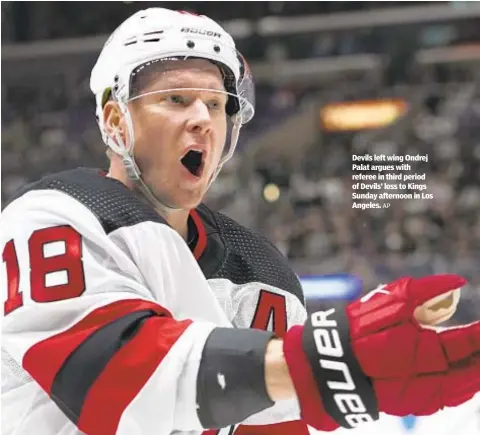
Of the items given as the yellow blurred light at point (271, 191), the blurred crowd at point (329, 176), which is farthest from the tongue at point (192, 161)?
the yellow blurred light at point (271, 191)

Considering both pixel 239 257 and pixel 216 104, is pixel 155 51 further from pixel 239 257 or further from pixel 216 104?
pixel 239 257

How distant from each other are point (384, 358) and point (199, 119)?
0.43m

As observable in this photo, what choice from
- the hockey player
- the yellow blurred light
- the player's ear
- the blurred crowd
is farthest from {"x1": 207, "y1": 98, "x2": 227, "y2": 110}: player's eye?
the yellow blurred light

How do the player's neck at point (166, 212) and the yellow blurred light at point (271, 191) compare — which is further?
the yellow blurred light at point (271, 191)

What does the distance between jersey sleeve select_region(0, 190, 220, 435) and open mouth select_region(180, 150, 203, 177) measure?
110 mm

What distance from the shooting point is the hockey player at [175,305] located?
637mm

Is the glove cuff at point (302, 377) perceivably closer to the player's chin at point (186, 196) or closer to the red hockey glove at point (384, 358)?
the red hockey glove at point (384, 358)

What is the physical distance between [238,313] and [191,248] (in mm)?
107

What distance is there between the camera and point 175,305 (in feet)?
2.97

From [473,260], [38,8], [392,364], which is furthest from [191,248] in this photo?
[473,260]

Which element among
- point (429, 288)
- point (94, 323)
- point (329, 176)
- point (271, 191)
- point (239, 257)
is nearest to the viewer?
point (429, 288)

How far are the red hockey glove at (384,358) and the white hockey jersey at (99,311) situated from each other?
104 mm


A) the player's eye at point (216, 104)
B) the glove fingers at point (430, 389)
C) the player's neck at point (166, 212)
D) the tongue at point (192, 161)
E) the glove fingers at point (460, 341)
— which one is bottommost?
the glove fingers at point (430, 389)

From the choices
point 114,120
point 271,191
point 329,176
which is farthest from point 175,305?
point 329,176
